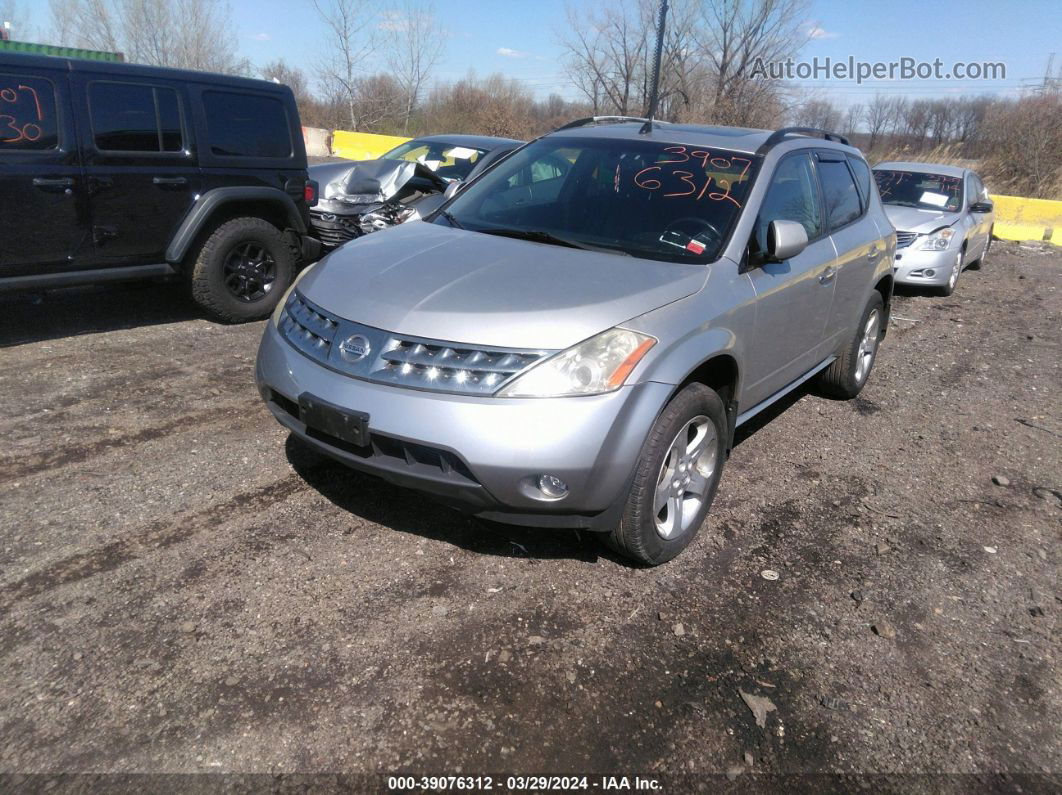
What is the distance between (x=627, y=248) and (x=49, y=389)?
364 cm

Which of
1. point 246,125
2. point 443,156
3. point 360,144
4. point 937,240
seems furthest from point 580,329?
point 360,144

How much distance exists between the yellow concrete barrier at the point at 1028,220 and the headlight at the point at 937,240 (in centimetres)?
787

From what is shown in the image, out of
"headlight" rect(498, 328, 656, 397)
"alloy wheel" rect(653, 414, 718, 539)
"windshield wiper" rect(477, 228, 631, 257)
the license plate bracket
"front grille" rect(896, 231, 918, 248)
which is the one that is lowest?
"alloy wheel" rect(653, 414, 718, 539)

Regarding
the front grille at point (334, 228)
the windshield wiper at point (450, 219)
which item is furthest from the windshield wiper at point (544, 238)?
the front grille at point (334, 228)

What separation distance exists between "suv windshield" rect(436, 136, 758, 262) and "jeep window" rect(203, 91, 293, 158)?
111 inches

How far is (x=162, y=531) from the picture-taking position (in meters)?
3.29

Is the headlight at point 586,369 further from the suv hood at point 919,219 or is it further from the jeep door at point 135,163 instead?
the suv hood at point 919,219

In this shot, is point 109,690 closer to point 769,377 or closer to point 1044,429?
point 769,377

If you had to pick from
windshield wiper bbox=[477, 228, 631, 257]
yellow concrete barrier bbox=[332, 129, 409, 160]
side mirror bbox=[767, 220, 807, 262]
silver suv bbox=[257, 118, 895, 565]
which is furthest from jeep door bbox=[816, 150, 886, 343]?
yellow concrete barrier bbox=[332, 129, 409, 160]

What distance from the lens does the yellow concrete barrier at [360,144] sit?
22750 millimetres

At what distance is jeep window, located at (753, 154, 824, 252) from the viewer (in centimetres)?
372

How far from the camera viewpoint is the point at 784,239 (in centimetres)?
351

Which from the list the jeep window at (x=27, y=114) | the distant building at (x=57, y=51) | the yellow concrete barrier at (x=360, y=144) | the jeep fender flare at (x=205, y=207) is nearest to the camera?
the jeep window at (x=27, y=114)

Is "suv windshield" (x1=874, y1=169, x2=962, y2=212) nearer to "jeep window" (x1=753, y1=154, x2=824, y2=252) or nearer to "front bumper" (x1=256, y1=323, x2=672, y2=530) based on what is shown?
"jeep window" (x1=753, y1=154, x2=824, y2=252)
